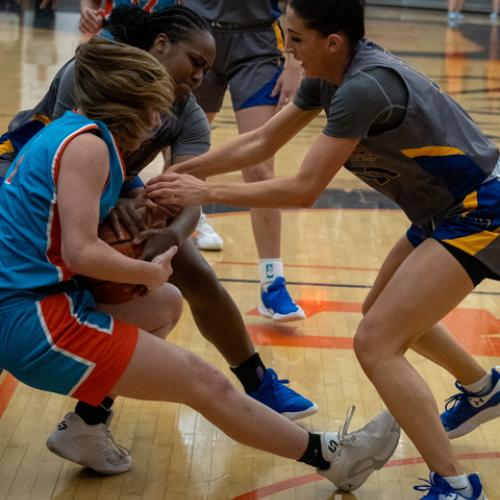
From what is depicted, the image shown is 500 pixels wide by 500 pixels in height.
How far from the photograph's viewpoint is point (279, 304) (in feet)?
15.8

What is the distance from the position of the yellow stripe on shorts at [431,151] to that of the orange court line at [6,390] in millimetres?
1739

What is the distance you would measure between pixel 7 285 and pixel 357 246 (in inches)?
133

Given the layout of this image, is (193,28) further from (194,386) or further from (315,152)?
(194,386)

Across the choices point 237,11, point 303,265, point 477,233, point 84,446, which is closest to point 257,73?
point 237,11

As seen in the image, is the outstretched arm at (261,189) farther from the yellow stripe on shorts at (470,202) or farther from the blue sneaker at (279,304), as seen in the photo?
the blue sneaker at (279,304)

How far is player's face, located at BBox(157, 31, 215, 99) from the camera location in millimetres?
3459

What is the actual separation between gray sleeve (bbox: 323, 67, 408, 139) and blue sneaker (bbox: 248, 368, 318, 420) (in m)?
1.14

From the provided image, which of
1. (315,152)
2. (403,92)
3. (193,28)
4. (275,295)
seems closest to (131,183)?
(193,28)

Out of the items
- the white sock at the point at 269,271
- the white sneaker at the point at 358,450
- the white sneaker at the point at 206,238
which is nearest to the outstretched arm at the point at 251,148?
the white sneaker at the point at 358,450

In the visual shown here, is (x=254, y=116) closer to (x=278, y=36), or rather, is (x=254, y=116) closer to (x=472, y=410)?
(x=278, y=36)

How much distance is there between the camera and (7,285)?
2.82m

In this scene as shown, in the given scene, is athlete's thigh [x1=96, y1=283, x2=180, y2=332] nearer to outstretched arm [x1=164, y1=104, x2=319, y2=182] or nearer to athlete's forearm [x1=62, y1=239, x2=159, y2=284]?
athlete's forearm [x1=62, y1=239, x2=159, y2=284]

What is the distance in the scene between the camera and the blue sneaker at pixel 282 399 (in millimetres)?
3812

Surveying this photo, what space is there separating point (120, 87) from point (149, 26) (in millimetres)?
767
